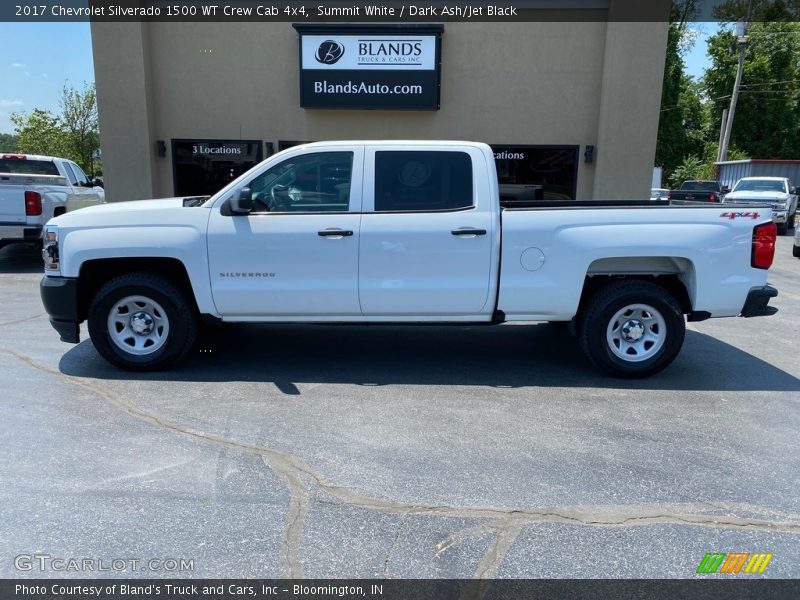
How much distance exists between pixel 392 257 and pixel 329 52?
8.23m

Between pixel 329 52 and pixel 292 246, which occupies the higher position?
pixel 329 52

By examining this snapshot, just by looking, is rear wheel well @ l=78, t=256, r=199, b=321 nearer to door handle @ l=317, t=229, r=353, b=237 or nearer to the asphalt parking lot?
the asphalt parking lot

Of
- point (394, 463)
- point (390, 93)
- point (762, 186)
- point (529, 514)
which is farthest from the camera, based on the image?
point (762, 186)

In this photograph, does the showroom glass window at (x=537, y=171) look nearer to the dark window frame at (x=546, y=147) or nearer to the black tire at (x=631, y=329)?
the dark window frame at (x=546, y=147)

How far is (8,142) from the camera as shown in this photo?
147ft

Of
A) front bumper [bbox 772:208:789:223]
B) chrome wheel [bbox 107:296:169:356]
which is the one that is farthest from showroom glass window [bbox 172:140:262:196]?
front bumper [bbox 772:208:789:223]

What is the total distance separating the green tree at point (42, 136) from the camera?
36344mm

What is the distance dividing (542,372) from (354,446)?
2399mm

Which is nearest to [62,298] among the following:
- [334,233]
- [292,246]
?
[292,246]

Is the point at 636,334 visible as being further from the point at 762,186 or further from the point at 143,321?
the point at 762,186

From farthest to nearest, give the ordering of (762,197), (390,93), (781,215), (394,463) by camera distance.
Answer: (762,197) → (781,215) → (390,93) → (394,463)

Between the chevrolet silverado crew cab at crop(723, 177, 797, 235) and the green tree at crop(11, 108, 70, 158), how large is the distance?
3442 cm

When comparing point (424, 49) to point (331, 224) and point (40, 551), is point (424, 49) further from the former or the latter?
point (40, 551)

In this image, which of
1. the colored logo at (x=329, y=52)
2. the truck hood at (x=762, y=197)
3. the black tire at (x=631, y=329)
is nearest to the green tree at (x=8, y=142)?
the colored logo at (x=329, y=52)
